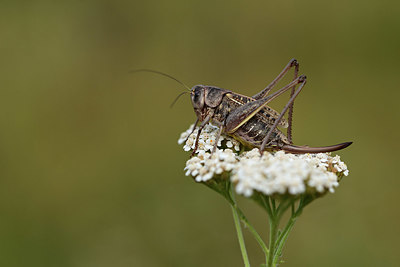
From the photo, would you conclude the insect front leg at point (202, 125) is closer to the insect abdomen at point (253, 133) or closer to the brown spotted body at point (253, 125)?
the brown spotted body at point (253, 125)

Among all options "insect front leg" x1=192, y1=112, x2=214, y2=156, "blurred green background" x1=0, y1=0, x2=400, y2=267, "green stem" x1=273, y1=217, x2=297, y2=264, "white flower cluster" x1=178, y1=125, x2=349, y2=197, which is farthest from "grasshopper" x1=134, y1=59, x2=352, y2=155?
"blurred green background" x1=0, y1=0, x2=400, y2=267

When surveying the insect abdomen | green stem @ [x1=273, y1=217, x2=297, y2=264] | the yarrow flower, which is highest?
the insect abdomen

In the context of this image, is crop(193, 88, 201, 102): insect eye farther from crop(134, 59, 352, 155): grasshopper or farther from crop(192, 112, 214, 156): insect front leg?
crop(192, 112, 214, 156): insect front leg

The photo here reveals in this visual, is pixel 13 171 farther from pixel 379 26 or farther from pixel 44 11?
pixel 379 26

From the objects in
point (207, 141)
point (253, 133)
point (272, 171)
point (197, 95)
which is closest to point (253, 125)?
point (253, 133)

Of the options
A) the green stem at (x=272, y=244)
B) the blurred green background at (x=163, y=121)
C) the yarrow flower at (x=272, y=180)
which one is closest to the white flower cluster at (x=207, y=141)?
the yarrow flower at (x=272, y=180)

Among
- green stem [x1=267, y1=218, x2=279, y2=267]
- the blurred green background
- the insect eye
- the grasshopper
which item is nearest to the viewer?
green stem [x1=267, y1=218, x2=279, y2=267]

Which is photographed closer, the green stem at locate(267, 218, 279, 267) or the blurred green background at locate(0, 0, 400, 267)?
the green stem at locate(267, 218, 279, 267)

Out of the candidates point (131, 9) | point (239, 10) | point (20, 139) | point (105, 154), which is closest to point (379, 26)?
point (239, 10)
